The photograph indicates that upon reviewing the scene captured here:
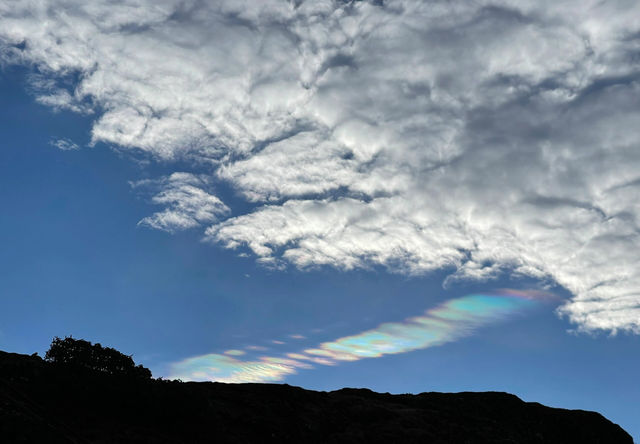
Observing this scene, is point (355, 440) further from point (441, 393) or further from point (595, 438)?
point (595, 438)

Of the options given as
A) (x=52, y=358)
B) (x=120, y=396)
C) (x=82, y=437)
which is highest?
(x=52, y=358)

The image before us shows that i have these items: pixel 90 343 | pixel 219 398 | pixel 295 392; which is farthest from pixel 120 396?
pixel 295 392

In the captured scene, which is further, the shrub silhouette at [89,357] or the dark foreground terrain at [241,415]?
the shrub silhouette at [89,357]

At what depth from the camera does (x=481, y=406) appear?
197ft

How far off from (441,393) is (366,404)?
65.6 ft

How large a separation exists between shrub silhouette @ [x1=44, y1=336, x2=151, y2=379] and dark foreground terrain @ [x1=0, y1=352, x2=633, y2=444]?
71.3 inches

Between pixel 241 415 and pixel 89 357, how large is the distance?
13155 mm

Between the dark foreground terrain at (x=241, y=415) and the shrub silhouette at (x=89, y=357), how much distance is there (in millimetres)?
1812

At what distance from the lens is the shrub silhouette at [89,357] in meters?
35.7

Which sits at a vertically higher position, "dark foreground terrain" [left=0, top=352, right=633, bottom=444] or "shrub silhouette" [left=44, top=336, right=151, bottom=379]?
"shrub silhouette" [left=44, top=336, right=151, bottom=379]

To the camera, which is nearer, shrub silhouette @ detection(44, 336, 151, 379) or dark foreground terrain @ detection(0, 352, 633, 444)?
dark foreground terrain @ detection(0, 352, 633, 444)

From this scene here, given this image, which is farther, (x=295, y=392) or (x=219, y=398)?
(x=295, y=392)

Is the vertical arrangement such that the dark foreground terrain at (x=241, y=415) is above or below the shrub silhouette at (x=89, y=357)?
below

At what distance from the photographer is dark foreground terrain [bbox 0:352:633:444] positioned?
27.3 metres
